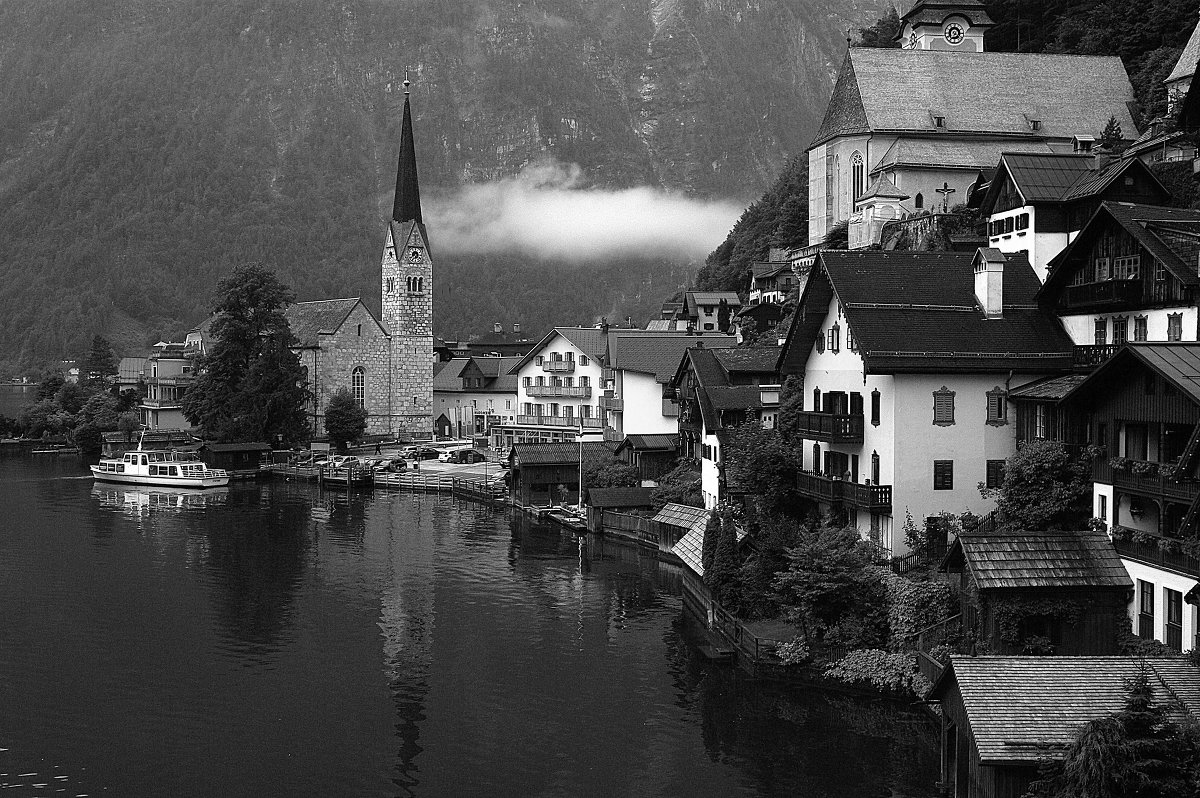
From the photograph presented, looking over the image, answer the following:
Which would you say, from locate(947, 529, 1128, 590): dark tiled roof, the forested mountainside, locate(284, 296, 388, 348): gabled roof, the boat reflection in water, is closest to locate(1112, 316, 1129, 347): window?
locate(947, 529, 1128, 590): dark tiled roof

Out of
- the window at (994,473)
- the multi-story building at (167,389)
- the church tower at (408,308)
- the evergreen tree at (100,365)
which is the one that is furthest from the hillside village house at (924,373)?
the evergreen tree at (100,365)

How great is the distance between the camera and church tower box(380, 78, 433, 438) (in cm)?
12394

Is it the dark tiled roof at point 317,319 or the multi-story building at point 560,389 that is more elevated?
the dark tiled roof at point 317,319

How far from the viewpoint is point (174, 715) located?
33.8 metres

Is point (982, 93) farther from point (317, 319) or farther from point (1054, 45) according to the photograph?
point (317, 319)

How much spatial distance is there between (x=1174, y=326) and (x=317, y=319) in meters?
100

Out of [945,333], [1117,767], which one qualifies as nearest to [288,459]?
[945,333]

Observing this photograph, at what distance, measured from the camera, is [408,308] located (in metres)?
127

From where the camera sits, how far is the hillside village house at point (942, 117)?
78812 millimetres

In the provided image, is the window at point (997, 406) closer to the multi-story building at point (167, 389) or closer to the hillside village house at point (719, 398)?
the hillside village house at point (719, 398)

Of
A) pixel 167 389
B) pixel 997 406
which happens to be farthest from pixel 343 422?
pixel 997 406

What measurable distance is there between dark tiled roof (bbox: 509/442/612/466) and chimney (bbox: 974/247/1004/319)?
116 ft

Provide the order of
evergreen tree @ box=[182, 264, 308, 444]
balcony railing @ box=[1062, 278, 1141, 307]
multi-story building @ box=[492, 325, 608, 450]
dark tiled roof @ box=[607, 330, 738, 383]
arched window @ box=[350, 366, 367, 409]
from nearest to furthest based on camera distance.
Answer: balcony railing @ box=[1062, 278, 1141, 307], dark tiled roof @ box=[607, 330, 738, 383], multi-story building @ box=[492, 325, 608, 450], evergreen tree @ box=[182, 264, 308, 444], arched window @ box=[350, 366, 367, 409]

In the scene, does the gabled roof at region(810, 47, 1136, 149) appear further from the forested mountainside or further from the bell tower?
the bell tower
